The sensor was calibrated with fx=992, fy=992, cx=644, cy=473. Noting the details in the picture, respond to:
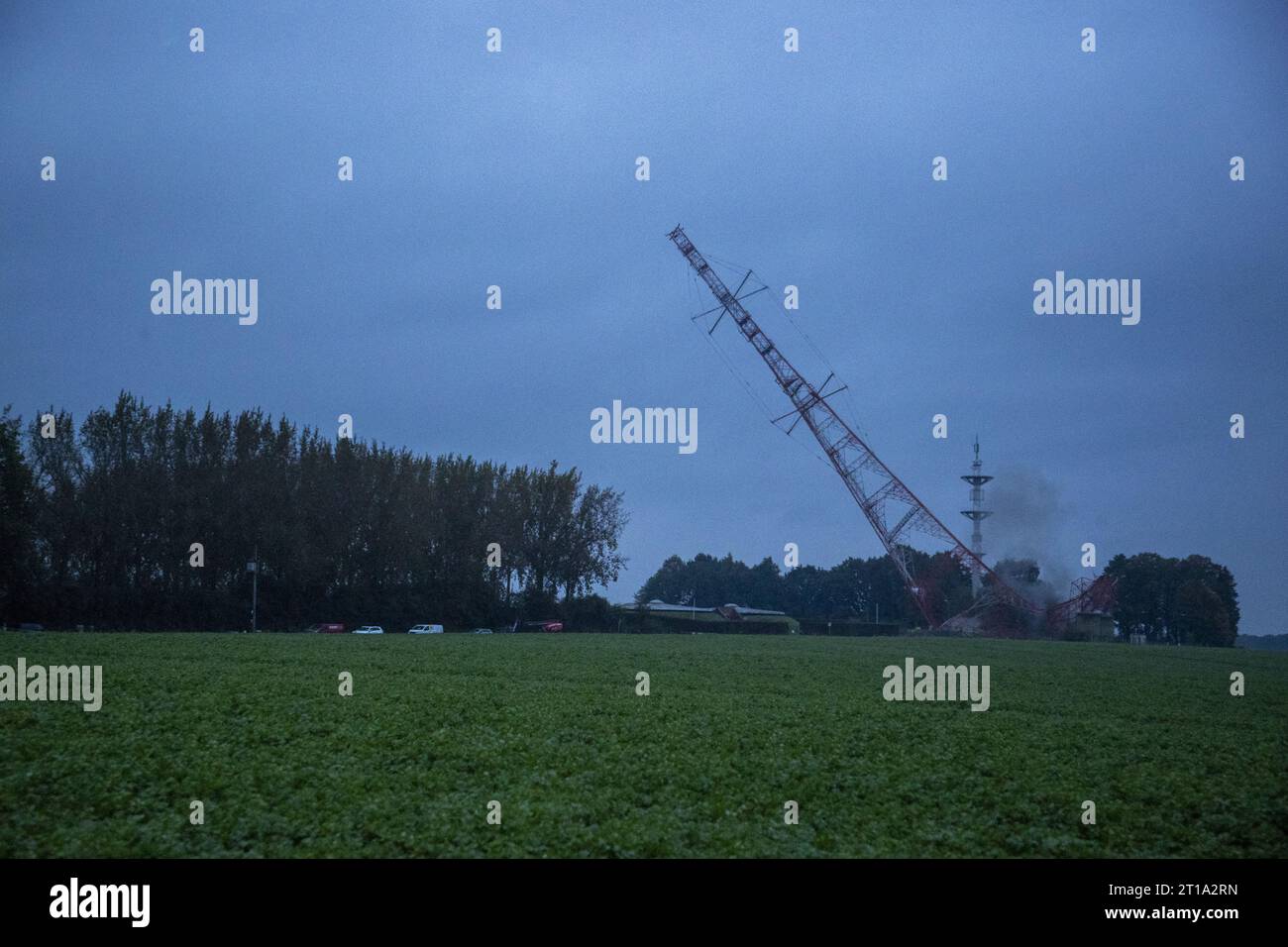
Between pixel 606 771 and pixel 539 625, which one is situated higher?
pixel 606 771

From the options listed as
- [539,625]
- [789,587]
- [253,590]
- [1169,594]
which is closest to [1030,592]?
[1169,594]

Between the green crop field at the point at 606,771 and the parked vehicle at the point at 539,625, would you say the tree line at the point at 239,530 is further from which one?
the green crop field at the point at 606,771

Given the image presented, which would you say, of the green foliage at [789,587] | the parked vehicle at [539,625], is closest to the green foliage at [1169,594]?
the green foliage at [789,587]

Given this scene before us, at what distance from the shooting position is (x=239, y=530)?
2213 inches

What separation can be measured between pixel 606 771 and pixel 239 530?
160 feet

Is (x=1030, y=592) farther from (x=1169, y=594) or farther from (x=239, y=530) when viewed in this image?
(x=239, y=530)

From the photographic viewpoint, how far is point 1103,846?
1061 centimetres

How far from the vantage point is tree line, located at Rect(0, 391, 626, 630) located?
4862 centimetres

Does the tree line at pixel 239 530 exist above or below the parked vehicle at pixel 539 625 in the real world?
above

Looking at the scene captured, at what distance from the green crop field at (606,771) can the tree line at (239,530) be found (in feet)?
93.3

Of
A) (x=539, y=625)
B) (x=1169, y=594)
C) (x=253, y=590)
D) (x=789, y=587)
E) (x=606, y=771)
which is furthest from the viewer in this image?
(x=789, y=587)

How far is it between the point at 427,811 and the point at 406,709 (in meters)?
6.33

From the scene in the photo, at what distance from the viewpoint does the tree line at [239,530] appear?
48625 millimetres
